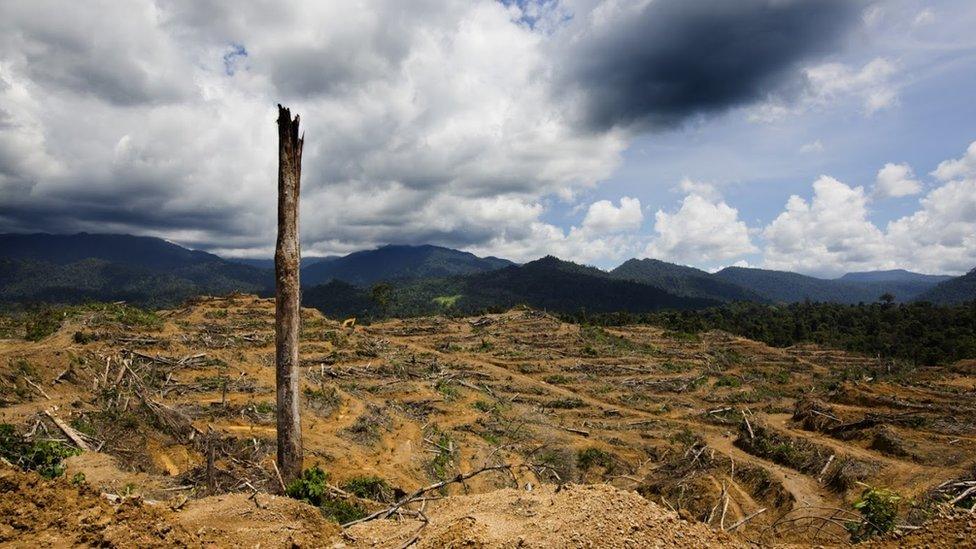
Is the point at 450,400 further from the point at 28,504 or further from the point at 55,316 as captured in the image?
the point at 55,316

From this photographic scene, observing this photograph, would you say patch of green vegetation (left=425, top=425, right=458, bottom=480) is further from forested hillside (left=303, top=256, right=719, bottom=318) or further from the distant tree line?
forested hillside (left=303, top=256, right=719, bottom=318)

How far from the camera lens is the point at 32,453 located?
7453mm

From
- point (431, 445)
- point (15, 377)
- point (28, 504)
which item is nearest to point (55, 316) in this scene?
point (15, 377)

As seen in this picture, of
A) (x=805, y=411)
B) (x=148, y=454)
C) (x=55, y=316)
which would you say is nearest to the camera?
(x=148, y=454)

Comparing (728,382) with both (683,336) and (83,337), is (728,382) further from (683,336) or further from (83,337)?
(83,337)

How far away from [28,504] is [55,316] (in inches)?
1129

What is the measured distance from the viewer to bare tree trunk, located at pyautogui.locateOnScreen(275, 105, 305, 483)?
637 cm

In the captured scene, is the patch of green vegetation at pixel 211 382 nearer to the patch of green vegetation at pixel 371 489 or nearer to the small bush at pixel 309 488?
the patch of green vegetation at pixel 371 489

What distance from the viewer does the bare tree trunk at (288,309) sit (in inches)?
251

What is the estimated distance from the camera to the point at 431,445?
16219 mm

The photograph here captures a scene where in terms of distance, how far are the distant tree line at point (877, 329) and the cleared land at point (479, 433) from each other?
744 inches

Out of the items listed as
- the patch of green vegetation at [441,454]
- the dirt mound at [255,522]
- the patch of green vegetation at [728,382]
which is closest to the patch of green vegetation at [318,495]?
the dirt mound at [255,522]

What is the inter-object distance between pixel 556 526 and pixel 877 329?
74.4 meters

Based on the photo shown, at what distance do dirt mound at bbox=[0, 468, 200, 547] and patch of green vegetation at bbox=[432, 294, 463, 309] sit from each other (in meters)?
148
